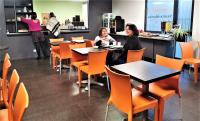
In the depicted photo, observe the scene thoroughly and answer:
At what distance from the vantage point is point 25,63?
597 cm

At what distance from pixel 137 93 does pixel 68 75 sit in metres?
2.67

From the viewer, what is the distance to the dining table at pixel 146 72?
2070 millimetres

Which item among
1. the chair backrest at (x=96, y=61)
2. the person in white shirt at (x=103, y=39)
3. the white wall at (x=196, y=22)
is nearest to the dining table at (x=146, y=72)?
the chair backrest at (x=96, y=61)

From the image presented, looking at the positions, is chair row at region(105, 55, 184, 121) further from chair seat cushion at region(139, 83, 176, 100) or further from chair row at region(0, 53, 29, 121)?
chair row at region(0, 53, 29, 121)

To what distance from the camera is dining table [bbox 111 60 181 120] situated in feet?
6.79

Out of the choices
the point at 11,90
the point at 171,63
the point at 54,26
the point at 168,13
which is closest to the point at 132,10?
the point at 168,13

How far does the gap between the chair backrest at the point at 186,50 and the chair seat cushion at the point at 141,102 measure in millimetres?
2651

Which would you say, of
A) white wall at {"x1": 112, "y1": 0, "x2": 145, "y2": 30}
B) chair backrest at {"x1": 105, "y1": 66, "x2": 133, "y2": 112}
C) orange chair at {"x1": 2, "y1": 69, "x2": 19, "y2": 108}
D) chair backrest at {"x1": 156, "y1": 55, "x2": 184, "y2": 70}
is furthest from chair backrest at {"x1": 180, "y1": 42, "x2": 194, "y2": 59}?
orange chair at {"x1": 2, "y1": 69, "x2": 19, "y2": 108}

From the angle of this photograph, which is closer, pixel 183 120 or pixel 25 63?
pixel 183 120

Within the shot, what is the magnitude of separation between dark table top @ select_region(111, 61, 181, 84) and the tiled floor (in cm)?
74

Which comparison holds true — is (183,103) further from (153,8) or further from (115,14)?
(115,14)

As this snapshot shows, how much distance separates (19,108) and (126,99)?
3.32 ft

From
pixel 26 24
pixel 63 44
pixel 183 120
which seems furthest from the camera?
pixel 26 24

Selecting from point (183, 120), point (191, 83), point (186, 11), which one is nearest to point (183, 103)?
point (183, 120)
